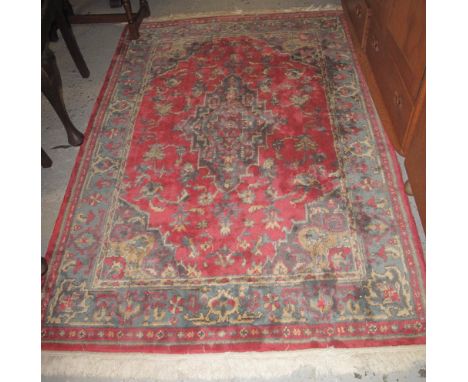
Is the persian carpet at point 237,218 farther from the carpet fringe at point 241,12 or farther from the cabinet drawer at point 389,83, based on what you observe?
the carpet fringe at point 241,12

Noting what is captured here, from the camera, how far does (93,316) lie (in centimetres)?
155

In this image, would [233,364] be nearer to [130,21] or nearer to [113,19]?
[130,21]

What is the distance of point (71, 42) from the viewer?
7.89 ft

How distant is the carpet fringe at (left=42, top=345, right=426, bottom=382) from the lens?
1.36 metres

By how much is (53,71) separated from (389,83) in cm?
165

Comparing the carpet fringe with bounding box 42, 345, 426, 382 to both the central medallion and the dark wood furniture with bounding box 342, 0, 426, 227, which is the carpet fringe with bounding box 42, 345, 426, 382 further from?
the central medallion

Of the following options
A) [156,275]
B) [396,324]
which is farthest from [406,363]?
[156,275]

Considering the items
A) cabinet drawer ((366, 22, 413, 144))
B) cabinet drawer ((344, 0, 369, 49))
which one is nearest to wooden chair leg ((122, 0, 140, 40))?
cabinet drawer ((344, 0, 369, 49))

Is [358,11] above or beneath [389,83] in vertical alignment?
above

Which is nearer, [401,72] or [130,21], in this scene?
[401,72]

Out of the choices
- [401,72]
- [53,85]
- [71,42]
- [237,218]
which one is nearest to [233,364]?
[237,218]
